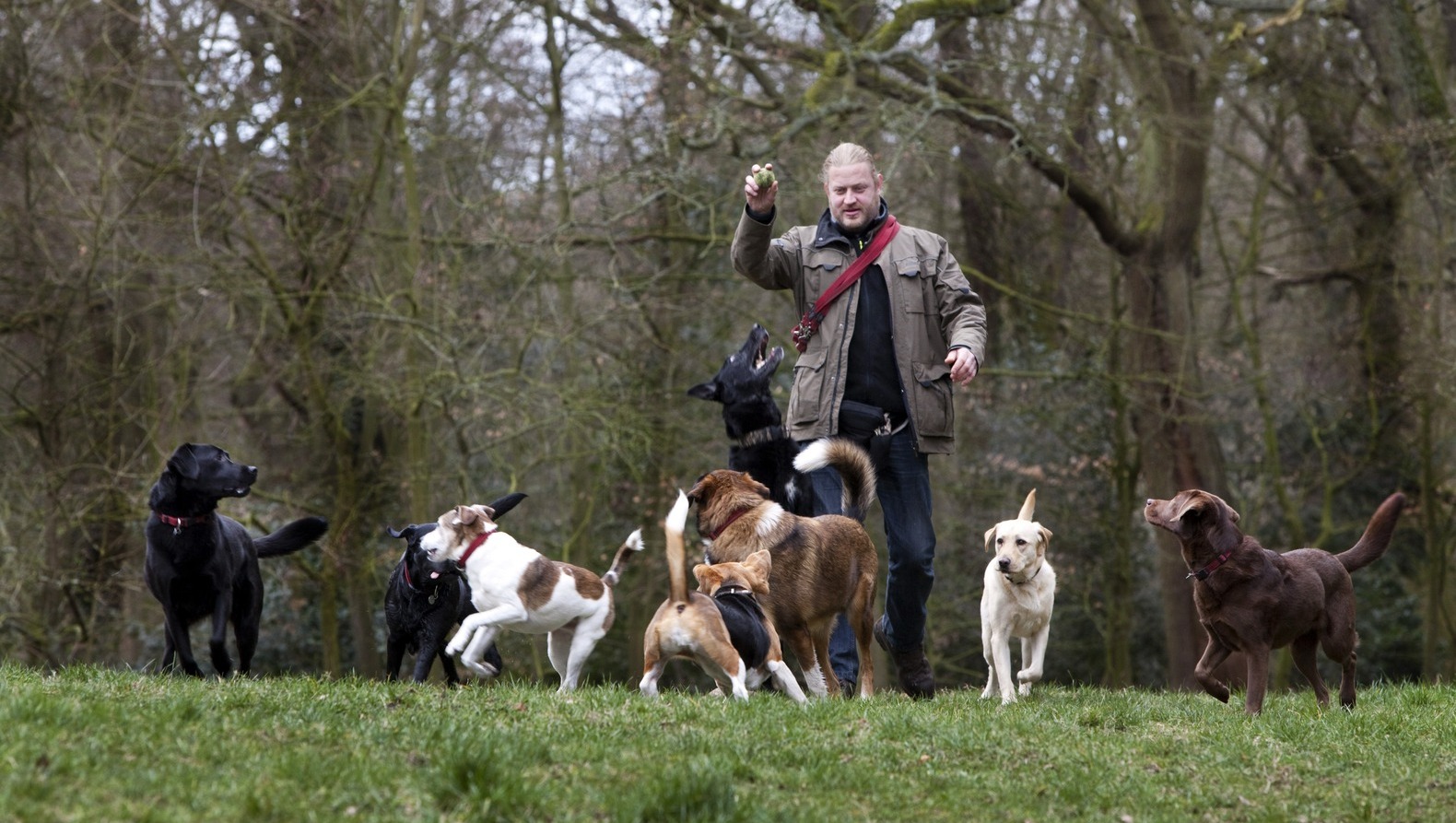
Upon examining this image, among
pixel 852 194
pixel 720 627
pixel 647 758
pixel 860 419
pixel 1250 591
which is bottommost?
pixel 647 758

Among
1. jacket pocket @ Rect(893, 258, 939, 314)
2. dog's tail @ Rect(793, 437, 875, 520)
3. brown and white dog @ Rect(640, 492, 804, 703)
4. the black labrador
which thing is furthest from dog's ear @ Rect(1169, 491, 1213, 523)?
the black labrador

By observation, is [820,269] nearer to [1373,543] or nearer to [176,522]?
[1373,543]

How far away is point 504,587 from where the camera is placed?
7125 mm

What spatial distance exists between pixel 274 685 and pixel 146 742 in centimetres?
155

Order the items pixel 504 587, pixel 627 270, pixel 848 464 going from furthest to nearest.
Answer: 1. pixel 627 270
2. pixel 848 464
3. pixel 504 587

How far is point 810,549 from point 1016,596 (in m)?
1.16

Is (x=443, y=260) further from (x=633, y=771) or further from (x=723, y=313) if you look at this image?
(x=633, y=771)

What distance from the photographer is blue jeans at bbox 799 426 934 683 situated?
7598 mm

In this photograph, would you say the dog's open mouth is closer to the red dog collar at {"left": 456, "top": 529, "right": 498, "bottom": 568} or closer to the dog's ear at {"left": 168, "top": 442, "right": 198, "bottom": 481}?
the red dog collar at {"left": 456, "top": 529, "right": 498, "bottom": 568}

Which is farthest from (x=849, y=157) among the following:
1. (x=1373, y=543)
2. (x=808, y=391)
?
(x=1373, y=543)

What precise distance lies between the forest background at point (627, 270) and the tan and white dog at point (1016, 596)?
6.25 metres

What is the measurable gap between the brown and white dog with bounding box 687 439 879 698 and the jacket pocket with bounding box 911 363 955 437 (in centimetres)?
36

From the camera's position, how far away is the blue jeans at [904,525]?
760 cm

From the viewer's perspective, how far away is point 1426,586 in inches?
733
